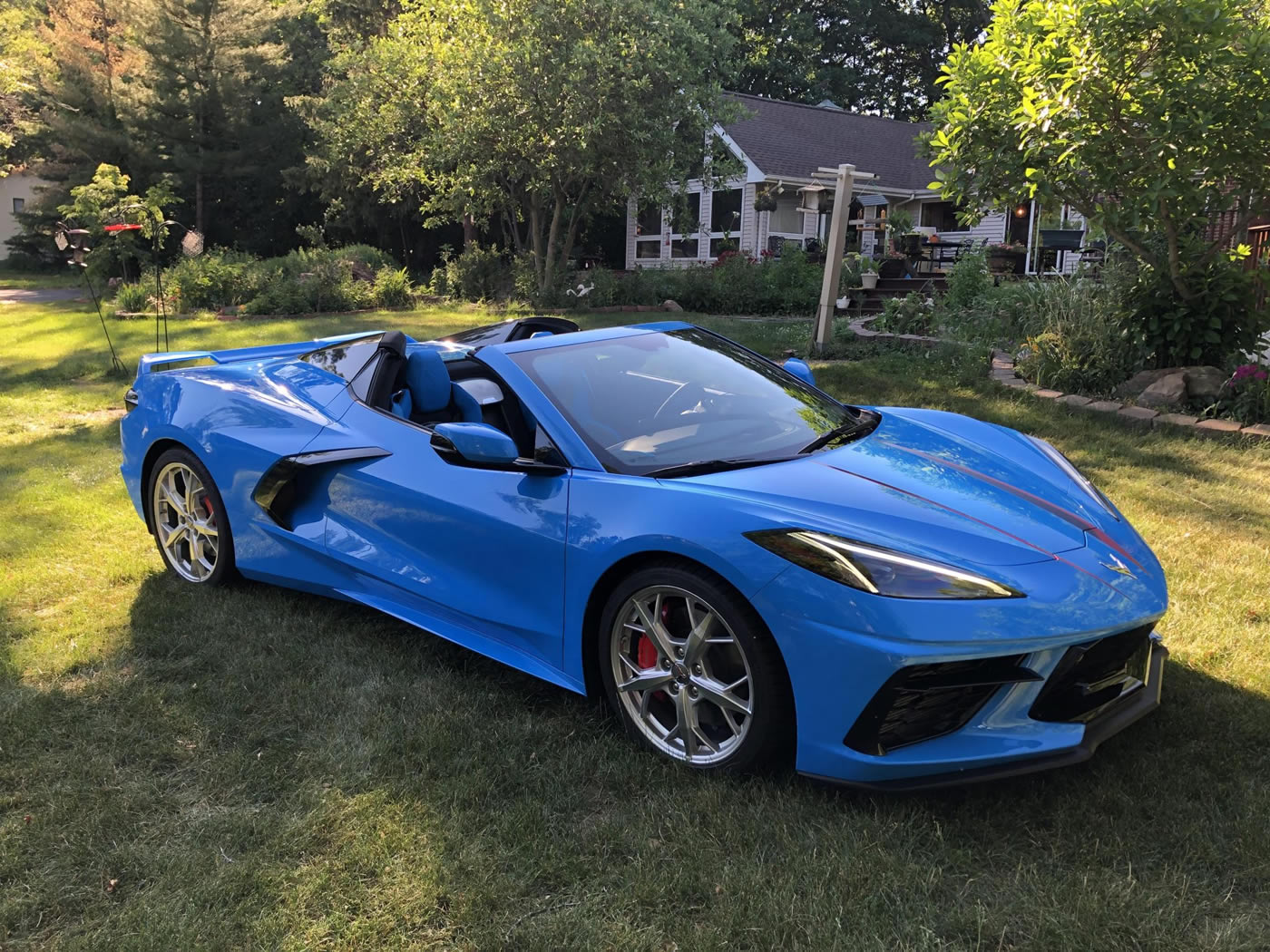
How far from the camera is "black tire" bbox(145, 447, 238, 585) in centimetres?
405

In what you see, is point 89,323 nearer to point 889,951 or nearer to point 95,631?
point 95,631

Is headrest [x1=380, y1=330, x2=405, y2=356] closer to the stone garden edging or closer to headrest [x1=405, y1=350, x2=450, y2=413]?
headrest [x1=405, y1=350, x2=450, y2=413]

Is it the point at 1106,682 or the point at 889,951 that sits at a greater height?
the point at 1106,682

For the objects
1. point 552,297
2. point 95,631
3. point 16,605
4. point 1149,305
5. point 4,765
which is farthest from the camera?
point 552,297

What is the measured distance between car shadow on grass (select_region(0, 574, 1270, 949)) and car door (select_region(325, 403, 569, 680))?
303 mm

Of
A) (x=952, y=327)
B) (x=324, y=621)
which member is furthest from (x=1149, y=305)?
(x=324, y=621)

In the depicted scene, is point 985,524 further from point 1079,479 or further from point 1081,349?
point 1081,349

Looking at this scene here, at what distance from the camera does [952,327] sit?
1013cm

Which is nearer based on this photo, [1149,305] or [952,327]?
[1149,305]

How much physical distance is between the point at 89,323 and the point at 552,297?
7.17 meters

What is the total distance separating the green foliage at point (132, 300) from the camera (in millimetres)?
15219

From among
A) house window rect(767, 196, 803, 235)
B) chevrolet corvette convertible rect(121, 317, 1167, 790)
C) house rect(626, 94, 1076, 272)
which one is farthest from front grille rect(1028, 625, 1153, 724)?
house window rect(767, 196, 803, 235)

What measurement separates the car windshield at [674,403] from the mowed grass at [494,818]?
2.92 feet

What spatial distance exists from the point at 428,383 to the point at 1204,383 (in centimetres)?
615
